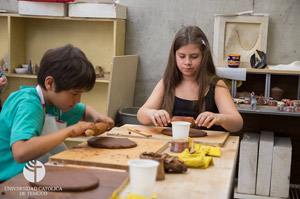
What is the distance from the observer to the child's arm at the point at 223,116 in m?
2.24

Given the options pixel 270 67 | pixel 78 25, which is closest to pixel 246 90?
pixel 270 67

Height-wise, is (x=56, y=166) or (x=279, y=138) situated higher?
(x=56, y=166)

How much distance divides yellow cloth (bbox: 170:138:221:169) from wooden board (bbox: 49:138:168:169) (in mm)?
166

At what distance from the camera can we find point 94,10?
157 inches

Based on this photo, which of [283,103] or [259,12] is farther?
[259,12]

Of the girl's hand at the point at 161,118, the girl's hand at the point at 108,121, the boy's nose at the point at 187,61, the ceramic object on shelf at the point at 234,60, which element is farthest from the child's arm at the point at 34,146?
the ceramic object on shelf at the point at 234,60

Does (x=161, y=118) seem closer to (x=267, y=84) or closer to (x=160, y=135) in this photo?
(x=160, y=135)

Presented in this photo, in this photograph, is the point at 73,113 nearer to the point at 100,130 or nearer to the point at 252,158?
the point at 100,130

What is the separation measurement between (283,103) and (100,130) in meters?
2.11

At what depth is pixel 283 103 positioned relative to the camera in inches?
140

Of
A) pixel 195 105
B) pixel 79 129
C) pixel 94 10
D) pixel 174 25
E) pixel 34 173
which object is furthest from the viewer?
pixel 174 25

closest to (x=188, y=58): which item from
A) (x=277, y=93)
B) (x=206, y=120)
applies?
(x=206, y=120)

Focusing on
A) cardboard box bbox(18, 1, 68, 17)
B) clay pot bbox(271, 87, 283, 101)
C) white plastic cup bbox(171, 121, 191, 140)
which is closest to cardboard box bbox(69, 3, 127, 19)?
cardboard box bbox(18, 1, 68, 17)

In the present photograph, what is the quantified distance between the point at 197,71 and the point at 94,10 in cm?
→ 162
